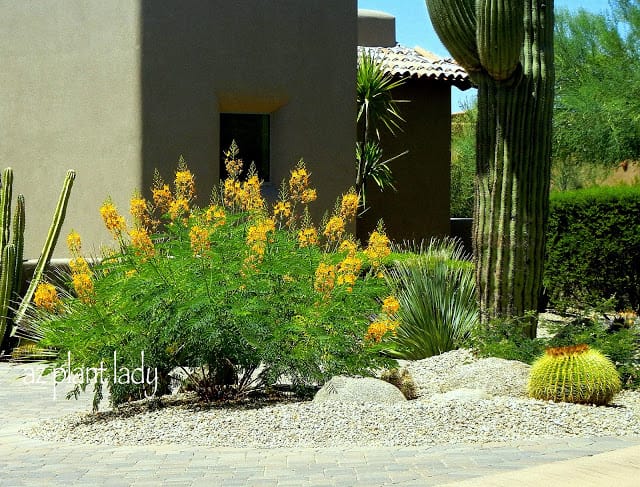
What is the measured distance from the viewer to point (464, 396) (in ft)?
28.0

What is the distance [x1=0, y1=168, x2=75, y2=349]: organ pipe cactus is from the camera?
13055 mm

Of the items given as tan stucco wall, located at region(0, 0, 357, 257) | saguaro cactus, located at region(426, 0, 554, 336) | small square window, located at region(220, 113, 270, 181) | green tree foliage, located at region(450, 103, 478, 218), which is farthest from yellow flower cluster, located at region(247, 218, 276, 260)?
green tree foliage, located at region(450, 103, 478, 218)

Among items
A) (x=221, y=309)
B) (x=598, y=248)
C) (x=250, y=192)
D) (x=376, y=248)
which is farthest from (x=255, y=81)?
(x=221, y=309)

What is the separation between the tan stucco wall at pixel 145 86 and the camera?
15055 mm

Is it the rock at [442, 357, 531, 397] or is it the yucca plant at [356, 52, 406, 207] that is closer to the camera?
the rock at [442, 357, 531, 397]

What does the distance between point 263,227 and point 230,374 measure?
1.30 metres

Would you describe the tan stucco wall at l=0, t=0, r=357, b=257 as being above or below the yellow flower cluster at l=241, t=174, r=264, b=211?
above

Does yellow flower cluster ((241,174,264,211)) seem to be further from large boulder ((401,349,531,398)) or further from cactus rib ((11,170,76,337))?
cactus rib ((11,170,76,337))

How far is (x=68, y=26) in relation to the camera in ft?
50.4

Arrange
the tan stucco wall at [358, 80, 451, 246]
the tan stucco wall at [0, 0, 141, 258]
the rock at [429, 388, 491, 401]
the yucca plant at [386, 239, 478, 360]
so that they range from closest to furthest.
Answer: the rock at [429, 388, 491, 401] → the yucca plant at [386, 239, 478, 360] → the tan stucco wall at [0, 0, 141, 258] → the tan stucco wall at [358, 80, 451, 246]

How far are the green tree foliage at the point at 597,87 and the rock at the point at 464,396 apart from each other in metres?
15.0

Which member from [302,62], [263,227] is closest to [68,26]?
[302,62]

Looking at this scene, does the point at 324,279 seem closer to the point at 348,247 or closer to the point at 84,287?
the point at 348,247

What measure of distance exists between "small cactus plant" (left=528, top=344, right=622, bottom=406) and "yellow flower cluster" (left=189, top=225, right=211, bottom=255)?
295 centimetres
